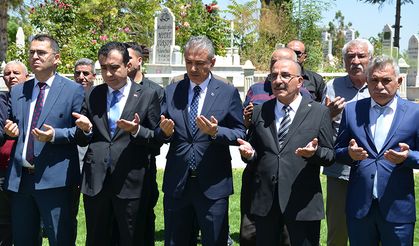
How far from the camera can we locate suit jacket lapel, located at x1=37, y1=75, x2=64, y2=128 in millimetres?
5354

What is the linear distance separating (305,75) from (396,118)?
2.01 m

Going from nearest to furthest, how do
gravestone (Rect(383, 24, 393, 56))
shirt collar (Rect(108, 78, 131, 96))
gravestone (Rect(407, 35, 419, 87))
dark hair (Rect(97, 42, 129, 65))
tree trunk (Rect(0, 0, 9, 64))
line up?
1. dark hair (Rect(97, 42, 129, 65))
2. shirt collar (Rect(108, 78, 131, 96))
3. tree trunk (Rect(0, 0, 9, 64))
4. gravestone (Rect(407, 35, 419, 87))
5. gravestone (Rect(383, 24, 393, 56))

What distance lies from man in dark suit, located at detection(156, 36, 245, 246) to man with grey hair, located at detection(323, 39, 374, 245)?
3.61ft

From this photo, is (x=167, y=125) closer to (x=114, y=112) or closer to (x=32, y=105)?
(x=114, y=112)

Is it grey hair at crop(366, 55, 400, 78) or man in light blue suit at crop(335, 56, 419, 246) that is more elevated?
grey hair at crop(366, 55, 400, 78)

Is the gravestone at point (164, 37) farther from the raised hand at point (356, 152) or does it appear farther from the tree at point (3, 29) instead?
the raised hand at point (356, 152)

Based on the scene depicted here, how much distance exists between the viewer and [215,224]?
521cm

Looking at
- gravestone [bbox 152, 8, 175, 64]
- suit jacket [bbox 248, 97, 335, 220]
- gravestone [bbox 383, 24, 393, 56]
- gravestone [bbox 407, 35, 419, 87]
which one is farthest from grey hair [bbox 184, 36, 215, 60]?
gravestone [bbox 383, 24, 393, 56]

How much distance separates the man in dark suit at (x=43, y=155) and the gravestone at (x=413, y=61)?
24.0m

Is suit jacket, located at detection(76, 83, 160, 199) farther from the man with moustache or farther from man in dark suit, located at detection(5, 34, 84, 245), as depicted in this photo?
the man with moustache

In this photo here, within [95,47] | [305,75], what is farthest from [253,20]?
[305,75]

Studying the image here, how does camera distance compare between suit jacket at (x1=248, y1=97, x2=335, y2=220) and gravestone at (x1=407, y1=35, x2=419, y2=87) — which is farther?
gravestone at (x1=407, y1=35, x2=419, y2=87)

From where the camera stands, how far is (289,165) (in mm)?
4906

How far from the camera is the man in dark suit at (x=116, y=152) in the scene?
5.27 m
